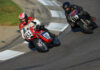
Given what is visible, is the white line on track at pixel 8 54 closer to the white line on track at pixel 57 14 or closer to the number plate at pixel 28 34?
the number plate at pixel 28 34

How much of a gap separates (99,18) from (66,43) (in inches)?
149

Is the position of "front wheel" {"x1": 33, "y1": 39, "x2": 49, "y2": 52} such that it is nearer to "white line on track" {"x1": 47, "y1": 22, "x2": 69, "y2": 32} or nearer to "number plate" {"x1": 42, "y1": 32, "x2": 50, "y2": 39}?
"number plate" {"x1": 42, "y1": 32, "x2": 50, "y2": 39}

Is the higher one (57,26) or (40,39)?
(40,39)

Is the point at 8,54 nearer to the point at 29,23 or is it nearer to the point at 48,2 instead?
the point at 29,23

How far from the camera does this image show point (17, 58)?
10781mm

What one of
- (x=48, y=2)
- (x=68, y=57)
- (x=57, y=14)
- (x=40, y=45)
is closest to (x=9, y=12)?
(x=48, y=2)

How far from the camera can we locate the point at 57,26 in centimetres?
1397

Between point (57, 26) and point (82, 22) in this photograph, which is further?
point (57, 26)

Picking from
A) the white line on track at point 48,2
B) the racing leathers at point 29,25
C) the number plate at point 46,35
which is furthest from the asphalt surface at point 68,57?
the white line on track at point 48,2

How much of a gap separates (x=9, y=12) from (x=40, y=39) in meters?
6.59

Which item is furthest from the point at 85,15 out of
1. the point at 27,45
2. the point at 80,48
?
the point at 27,45

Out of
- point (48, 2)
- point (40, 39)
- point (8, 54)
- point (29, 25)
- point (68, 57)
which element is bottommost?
point (68, 57)

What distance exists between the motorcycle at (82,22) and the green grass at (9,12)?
3.94 meters

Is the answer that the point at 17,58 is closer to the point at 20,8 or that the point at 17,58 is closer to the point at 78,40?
the point at 78,40
